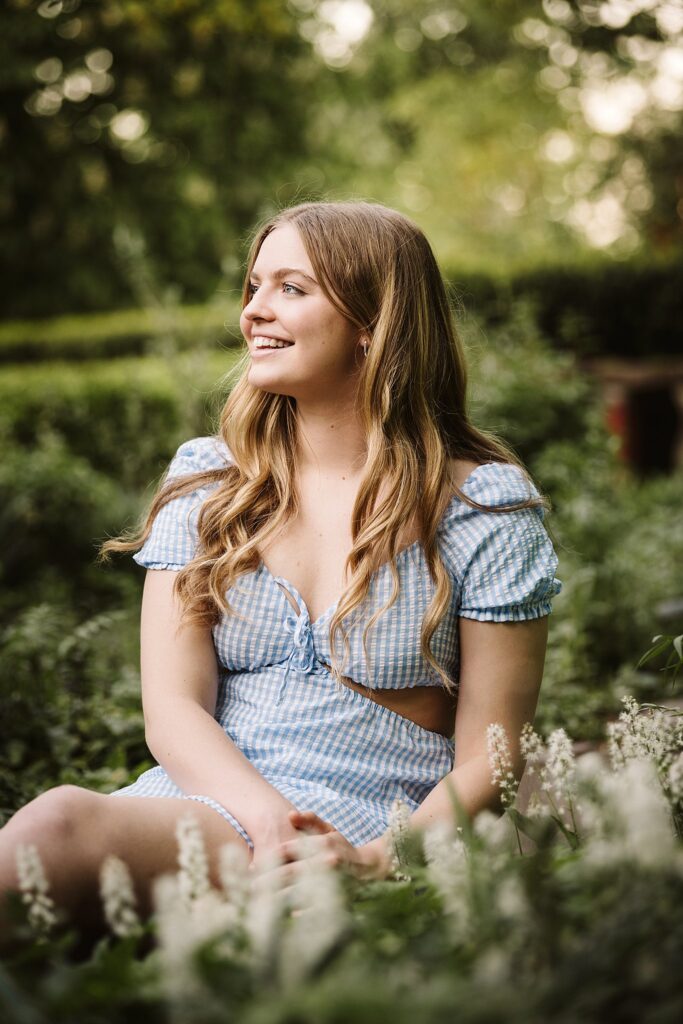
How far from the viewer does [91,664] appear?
4227mm

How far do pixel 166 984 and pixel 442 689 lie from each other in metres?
1.30

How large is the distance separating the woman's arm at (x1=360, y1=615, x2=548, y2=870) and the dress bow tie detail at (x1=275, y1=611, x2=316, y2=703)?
316mm

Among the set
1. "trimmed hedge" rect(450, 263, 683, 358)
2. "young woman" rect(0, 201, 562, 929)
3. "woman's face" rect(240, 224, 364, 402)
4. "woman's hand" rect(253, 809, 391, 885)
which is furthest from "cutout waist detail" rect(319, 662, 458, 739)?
"trimmed hedge" rect(450, 263, 683, 358)

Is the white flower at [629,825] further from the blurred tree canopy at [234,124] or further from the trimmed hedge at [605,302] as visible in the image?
the blurred tree canopy at [234,124]

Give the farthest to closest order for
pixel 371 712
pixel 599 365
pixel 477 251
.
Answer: pixel 477 251, pixel 599 365, pixel 371 712

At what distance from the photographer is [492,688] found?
2.18 metres

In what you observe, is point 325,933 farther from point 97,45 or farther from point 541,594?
point 97,45

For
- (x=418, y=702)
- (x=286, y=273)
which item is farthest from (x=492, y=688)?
(x=286, y=273)

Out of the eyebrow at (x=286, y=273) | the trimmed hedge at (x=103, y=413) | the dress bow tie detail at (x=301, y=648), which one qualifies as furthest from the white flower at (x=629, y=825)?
the trimmed hedge at (x=103, y=413)

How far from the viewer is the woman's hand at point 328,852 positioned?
1.75 m

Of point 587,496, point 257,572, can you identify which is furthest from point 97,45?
point 257,572

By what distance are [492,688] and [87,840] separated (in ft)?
2.87

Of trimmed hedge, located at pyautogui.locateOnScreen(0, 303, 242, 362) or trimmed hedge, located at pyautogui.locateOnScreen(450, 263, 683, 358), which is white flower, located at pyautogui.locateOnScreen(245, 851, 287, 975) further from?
trimmed hedge, located at pyautogui.locateOnScreen(450, 263, 683, 358)

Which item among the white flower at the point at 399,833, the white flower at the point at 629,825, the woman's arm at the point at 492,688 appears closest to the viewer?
the white flower at the point at 629,825
